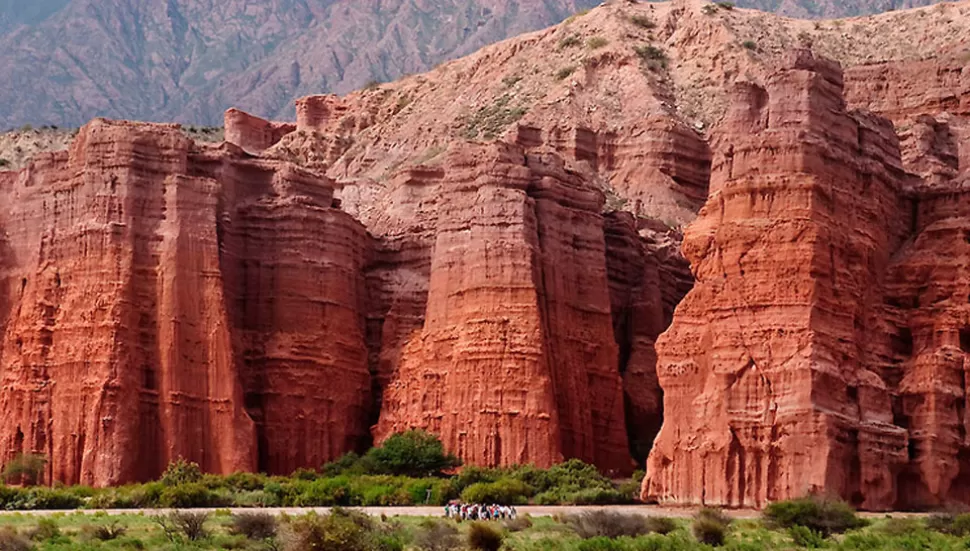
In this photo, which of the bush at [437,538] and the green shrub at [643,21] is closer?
the bush at [437,538]

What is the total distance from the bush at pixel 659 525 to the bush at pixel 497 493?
469 inches

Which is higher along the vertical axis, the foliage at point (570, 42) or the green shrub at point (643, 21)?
the green shrub at point (643, 21)

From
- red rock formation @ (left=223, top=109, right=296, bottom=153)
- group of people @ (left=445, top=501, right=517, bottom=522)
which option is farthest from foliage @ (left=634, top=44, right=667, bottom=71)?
group of people @ (left=445, top=501, right=517, bottom=522)

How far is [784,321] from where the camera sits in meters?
65.9

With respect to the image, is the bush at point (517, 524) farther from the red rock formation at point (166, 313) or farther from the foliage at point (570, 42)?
the foliage at point (570, 42)

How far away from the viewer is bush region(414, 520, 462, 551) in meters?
52.2

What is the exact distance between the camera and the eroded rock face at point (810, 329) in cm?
6488

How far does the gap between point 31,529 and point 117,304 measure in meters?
24.8

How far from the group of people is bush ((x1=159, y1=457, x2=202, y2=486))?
42.3 feet

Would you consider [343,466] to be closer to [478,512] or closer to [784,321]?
[478,512]

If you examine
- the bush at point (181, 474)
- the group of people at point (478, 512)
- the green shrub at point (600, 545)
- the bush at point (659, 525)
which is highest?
the bush at point (181, 474)

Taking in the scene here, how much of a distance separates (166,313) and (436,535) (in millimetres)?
30846

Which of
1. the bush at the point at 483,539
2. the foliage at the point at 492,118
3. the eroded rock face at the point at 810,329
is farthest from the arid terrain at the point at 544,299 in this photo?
the bush at the point at 483,539

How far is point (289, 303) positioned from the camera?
284 feet
